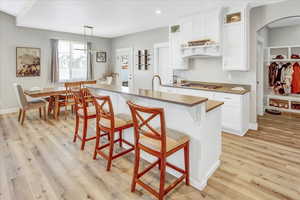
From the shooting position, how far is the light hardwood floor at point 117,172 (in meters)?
2.05

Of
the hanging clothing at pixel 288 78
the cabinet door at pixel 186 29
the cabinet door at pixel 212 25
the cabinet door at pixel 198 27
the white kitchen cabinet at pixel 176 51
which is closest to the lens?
the cabinet door at pixel 212 25

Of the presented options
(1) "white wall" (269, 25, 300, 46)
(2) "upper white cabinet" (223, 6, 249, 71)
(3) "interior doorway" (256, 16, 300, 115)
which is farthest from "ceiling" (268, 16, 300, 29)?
(2) "upper white cabinet" (223, 6, 249, 71)

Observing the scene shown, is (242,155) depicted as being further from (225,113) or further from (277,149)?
(225,113)

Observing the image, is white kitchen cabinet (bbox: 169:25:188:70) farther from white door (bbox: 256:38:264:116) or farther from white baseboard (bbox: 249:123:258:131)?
white baseboard (bbox: 249:123:258:131)

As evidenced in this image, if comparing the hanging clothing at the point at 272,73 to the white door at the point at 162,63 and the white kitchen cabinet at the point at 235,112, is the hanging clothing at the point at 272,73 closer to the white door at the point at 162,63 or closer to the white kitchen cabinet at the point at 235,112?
the white kitchen cabinet at the point at 235,112

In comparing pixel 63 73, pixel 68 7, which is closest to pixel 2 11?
pixel 63 73

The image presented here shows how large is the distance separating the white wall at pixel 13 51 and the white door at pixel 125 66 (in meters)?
2.35

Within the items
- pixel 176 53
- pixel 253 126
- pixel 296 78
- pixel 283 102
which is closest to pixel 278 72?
pixel 296 78

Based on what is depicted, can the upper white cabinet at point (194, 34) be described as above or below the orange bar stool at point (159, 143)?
above

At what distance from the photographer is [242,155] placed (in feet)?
9.69

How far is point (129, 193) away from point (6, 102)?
571 centimetres

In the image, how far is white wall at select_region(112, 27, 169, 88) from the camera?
603 cm

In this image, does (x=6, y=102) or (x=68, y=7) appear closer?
(x=68, y=7)

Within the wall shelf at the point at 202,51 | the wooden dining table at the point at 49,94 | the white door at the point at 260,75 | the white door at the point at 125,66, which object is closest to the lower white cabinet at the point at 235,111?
the wall shelf at the point at 202,51
